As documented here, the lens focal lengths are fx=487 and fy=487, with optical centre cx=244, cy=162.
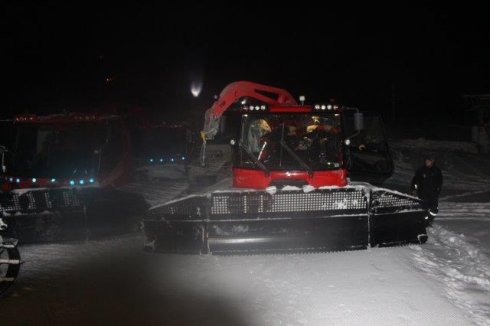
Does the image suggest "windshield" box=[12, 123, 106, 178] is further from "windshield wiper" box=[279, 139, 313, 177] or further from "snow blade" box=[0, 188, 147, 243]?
"windshield wiper" box=[279, 139, 313, 177]

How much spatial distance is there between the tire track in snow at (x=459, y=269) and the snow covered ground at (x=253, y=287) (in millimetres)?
14

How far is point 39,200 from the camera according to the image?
24.1ft

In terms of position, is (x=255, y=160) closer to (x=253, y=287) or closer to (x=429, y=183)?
(x=253, y=287)

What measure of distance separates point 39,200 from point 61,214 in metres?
0.39

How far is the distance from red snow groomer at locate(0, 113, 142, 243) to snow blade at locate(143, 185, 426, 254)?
189 cm

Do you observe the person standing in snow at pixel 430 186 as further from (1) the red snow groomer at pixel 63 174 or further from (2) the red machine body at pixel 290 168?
(1) the red snow groomer at pixel 63 174

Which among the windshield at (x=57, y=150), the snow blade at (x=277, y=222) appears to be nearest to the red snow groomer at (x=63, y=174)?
the windshield at (x=57, y=150)

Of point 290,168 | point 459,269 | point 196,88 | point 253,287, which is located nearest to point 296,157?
point 290,168

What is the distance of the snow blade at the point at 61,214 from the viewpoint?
7.23 metres

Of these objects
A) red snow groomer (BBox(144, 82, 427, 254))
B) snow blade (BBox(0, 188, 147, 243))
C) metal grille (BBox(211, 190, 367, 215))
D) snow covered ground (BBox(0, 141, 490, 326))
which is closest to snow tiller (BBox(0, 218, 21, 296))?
snow covered ground (BBox(0, 141, 490, 326))

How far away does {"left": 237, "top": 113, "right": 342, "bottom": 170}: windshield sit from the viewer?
7.59 m

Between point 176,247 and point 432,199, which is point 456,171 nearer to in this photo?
point 432,199

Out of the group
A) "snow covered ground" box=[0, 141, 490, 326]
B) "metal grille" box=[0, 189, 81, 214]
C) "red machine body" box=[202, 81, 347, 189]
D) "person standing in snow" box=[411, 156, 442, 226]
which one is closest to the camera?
"snow covered ground" box=[0, 141, 490, 326]

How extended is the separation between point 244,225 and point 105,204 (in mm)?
2851
